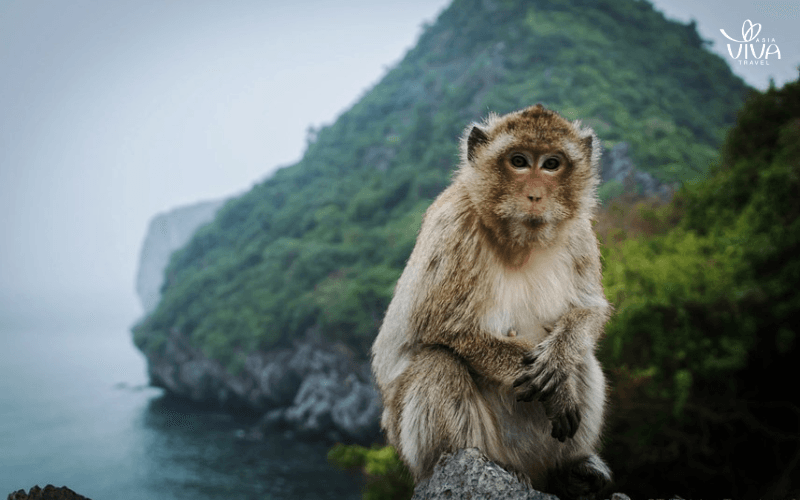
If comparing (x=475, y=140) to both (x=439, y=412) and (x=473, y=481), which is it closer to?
(x=439, y=412)

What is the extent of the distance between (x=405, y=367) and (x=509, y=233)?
0.81 m

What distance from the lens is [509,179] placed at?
7.52 ft

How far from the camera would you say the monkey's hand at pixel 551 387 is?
7.17ft

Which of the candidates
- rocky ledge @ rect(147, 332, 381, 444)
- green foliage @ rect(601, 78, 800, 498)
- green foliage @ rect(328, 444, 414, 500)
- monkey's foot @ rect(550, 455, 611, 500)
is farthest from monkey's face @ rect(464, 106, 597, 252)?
rocky ledge @ rect(147, 332, 381, 444)

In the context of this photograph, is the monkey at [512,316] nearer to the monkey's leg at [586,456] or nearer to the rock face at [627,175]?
the monkey's leg at [586,456]

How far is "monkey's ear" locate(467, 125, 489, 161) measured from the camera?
8.23 feet

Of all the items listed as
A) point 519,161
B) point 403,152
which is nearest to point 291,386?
point 403,152

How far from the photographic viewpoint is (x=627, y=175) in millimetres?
24266

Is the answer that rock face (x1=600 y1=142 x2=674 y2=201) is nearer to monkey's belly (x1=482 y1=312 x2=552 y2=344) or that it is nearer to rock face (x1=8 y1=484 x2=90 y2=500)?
monkey's belly (x1=482 y1=312 x2=552 y2=344)

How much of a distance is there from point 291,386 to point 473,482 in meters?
26.8

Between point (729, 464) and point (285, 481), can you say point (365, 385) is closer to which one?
point (285, 481)

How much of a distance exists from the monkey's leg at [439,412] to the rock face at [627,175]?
873 inches

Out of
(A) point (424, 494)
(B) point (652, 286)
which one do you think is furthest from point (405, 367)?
(B) point (652, 286)

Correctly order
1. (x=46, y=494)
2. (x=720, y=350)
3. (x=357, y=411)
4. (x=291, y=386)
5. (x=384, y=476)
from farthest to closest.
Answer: (x=291, y=386)
(x=357, y=411)
(x=720, y=350)
(x=384, y=476)
(x=46, y=494)
